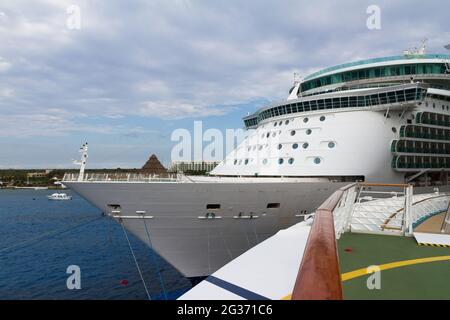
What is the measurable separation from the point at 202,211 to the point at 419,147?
51.1 ft

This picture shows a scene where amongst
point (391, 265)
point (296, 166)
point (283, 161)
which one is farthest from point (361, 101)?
point (391, 265)

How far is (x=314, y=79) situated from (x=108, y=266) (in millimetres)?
20741

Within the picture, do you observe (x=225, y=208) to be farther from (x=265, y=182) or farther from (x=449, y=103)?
(x=449, y=103)

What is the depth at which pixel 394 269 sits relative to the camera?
476cm

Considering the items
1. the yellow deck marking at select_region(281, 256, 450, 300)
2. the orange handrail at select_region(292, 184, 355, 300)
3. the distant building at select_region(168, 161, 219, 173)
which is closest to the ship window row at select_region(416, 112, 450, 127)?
the distant building at select_region(168, 161, 219, 173)

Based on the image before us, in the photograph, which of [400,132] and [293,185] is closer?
[293,185]

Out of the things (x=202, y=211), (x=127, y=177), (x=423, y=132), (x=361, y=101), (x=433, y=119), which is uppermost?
(x=361, y=101)

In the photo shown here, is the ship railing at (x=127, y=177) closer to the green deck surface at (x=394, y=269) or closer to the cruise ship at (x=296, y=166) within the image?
the cruise ship at (x=296, y=166)

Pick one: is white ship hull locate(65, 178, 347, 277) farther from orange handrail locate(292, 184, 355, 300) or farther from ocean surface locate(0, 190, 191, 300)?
orange handrail locate(292, 184, 355, 300)

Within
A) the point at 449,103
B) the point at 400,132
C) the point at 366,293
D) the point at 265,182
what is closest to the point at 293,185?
the point at 265,182

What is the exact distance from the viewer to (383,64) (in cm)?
2612

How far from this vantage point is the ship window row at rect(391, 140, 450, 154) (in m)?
20.5

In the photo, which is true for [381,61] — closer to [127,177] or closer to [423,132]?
[423,132]

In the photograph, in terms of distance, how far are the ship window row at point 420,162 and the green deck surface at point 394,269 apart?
1526 centimetres
